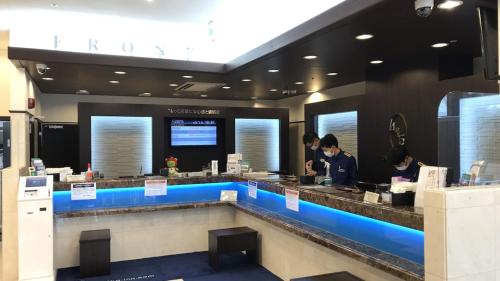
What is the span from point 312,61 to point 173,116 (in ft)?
13.6

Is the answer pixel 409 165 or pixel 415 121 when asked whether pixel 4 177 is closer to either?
pixel 409 165

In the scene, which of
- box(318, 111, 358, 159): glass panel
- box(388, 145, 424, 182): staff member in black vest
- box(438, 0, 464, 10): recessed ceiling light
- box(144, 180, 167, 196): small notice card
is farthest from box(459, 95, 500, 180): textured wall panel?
box(318, 111, 358, 159): glass panel

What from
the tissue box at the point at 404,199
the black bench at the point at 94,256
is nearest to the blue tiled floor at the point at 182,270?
the black bench at the point at 94,256

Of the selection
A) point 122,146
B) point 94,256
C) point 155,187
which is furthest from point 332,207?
point 122,146

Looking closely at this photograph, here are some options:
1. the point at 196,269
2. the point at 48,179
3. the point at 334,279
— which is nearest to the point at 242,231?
the point at 196,269

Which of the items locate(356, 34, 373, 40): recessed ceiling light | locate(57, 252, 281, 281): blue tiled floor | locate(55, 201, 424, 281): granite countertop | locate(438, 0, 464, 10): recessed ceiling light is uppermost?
locate(356, 34, 373, 40): recessed ceiling light

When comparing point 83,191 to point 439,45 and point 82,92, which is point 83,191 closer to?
point 82,92

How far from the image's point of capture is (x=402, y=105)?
5.52m

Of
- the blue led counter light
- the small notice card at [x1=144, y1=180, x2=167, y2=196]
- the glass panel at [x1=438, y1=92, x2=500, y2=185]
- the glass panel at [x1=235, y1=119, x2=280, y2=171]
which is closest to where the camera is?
the glass panel at [x1=438, y1=92, x2=500, y2=185]

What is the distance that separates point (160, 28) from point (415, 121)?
362cm

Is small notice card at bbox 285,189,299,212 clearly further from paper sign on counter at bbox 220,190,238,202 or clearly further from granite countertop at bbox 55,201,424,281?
paper sign on counter at bbox 220,190,238,202

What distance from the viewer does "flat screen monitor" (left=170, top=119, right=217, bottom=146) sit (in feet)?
28.7

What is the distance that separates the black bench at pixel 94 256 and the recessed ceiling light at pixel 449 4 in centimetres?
402

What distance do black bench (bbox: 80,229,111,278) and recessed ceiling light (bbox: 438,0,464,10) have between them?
402 cm
